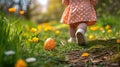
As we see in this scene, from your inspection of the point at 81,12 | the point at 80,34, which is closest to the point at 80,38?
the point at 80,34

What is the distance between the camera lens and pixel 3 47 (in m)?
3.15

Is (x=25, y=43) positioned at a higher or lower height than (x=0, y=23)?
lower

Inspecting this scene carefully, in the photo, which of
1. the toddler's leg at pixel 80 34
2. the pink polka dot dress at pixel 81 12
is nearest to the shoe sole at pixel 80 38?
the toddler's leg at pixel 80 34

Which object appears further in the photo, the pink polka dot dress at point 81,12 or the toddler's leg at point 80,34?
the pink polka dot dress at point 81,12

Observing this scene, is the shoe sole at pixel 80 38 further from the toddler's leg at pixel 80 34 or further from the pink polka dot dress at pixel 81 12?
the pink polka dot dress at pixel 81 12

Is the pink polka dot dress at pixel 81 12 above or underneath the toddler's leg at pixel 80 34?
above

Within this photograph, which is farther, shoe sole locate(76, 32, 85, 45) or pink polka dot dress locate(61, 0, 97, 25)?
pink polka dot dress locate(61, 0, 97, 25)

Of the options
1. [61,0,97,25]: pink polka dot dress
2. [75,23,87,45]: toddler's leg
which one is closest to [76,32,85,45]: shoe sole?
[75,23,87,45]: toddler's leg

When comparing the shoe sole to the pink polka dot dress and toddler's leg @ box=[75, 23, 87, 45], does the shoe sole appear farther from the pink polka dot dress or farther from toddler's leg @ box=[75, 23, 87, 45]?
the pink polka dot dress

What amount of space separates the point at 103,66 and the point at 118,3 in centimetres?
734

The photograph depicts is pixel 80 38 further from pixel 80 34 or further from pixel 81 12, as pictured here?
pixel 81 12

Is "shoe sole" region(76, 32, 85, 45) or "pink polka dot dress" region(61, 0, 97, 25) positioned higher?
"pink polka dot dress" region(61, 0, 97, 25)

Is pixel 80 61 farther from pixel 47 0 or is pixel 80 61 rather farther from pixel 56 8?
pixel 47 0

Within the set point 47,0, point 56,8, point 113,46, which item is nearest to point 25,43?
point 113,46
